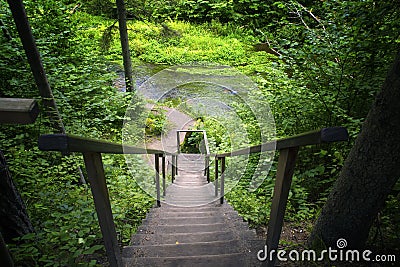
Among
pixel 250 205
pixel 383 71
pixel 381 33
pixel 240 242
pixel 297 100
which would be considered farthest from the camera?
pixel 297 100

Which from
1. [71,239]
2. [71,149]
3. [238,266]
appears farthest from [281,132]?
[71,149]

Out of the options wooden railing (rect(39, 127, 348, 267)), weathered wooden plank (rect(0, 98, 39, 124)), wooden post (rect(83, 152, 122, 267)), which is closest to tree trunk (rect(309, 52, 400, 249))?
wooden railing (rect(39, 127, 348, 267))

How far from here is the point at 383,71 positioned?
3.23 metres

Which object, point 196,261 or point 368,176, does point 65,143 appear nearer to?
point 196,261

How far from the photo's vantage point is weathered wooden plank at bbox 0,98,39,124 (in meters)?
1.03

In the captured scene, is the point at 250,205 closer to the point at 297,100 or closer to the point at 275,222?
the point at 297,100

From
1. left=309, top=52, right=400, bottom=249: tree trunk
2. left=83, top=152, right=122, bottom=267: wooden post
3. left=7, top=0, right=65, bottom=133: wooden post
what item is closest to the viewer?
left=83, top=152, right=122, bottom=267: wooden post

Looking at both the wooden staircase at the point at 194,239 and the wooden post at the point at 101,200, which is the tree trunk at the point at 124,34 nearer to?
the wooden staircase at the point at 194,239

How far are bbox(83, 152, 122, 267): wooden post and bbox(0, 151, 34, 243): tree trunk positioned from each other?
3.02 ft

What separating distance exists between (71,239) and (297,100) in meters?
3.55

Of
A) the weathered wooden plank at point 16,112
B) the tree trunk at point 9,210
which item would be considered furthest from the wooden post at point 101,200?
the tree trunk at point 9,210

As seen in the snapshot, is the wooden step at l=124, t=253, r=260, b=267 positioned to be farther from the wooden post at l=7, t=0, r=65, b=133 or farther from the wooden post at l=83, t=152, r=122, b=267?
the wooden post at l=7, t=0, r=65, b=133

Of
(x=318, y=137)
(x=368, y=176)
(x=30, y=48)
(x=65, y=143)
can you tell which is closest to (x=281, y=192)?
(x=318, y=137)

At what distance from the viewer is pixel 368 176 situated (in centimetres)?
185
